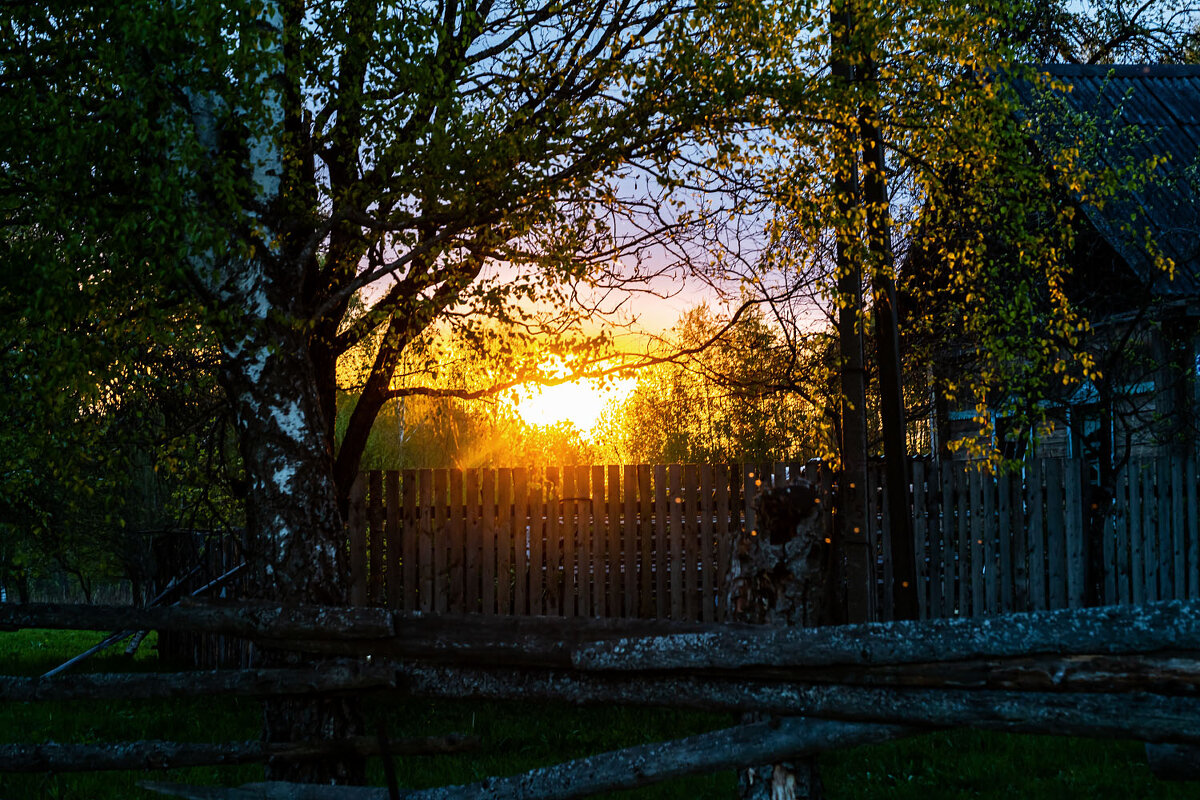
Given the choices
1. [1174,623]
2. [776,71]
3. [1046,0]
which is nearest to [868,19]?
[776,71]

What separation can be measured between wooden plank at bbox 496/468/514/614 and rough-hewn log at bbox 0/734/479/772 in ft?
15.4

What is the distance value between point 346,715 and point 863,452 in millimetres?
5002

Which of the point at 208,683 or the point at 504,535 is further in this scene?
the point at 504,535

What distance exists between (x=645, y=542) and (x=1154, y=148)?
10.9 m

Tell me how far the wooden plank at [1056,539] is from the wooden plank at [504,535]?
5427 mm

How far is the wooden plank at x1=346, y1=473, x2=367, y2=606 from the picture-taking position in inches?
410

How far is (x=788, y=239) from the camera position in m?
9.73

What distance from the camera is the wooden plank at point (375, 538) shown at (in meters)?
10.5

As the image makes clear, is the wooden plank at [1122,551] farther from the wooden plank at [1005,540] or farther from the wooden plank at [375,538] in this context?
the wooden plank at [375,538]

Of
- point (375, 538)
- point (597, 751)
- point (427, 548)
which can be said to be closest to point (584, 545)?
point (427, 548)

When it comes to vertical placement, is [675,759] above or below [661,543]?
below

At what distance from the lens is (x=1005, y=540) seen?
1034 cm

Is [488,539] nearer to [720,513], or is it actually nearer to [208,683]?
[720,513]

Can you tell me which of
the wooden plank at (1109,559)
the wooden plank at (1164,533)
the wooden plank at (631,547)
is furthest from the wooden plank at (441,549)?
the wooden plank at (1164,533)
